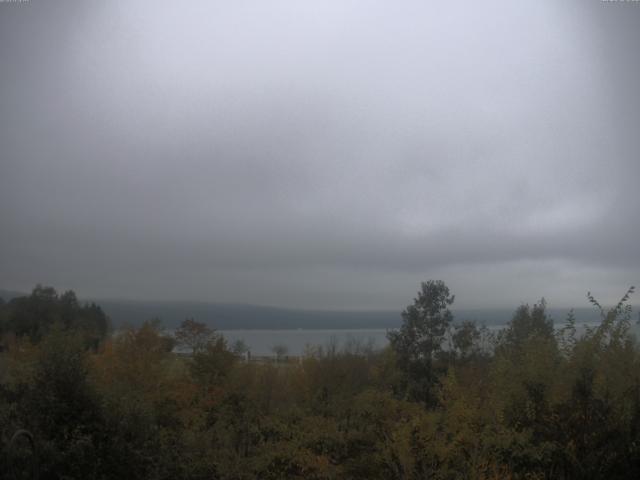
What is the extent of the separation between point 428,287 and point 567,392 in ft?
40.9

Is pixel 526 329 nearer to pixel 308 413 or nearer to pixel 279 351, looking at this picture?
pixel 308 413

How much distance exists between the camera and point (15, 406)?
1123 centimetres

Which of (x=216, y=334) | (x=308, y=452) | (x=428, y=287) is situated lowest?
(x=308, y=452)

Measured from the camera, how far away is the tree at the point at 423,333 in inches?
963

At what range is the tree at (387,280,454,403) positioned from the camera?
2447 cm

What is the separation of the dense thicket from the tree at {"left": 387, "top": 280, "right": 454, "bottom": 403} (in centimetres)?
465

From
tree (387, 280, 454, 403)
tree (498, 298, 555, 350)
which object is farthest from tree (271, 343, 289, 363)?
tree (498, 298, 555, 350)

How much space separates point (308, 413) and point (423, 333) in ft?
27.1

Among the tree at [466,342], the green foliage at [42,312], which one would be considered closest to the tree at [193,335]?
the green foliage at [42,312]

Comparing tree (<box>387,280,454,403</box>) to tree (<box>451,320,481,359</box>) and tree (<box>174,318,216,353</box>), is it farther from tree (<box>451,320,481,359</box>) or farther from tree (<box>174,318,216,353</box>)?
tree (<box>174,318,216,353</box>)

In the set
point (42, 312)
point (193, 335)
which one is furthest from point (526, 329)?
point (42, 312)

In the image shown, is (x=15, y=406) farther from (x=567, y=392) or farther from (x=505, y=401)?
(x=567, y=392)

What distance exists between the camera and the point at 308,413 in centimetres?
1819

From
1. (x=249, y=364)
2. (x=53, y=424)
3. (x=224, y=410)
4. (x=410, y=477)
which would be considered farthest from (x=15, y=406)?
(x=249, y=364)
